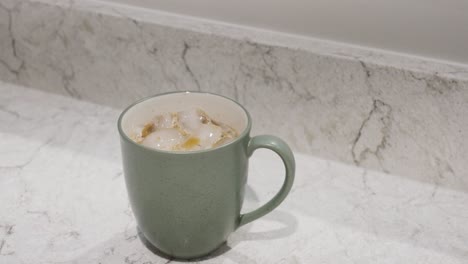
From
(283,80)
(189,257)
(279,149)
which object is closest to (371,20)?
(283,80)

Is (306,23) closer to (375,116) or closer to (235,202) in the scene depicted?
(375,116)

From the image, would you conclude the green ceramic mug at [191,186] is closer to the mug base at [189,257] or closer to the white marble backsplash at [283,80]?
the mug base at [189,257]

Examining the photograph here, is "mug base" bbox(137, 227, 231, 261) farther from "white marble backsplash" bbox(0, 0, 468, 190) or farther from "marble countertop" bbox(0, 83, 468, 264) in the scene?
"white marble backsplash" bbox(0, 0, 468, 190)

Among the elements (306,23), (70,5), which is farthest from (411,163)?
(70,5)

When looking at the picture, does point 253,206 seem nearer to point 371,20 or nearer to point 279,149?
point 279,149

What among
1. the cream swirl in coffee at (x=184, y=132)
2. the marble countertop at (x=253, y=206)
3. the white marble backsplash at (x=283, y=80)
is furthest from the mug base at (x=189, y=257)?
the white marble backsplash at (x=283, y=80)

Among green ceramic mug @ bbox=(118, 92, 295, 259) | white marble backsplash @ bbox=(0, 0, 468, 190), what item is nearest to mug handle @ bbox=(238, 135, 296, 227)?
green ceramic mug @ bbox=(118, 92, 295, 259)

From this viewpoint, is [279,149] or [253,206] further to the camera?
[253,206]
